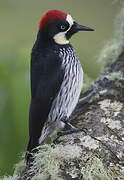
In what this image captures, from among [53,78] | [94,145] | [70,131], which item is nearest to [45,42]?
[53,78]

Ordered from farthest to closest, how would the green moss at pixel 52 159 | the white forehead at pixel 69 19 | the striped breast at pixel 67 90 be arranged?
the white forehead at pixel 69 19 → the striped breast at pixel 67 90 → the green moss at pixel 52 159

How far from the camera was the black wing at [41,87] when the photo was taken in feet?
8.47

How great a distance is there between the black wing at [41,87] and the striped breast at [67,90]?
0.04 m

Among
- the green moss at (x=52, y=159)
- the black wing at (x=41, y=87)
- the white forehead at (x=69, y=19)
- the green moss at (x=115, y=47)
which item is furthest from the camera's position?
the green moss at (x=115, y=47)

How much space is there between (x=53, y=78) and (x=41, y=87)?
2.9 inches

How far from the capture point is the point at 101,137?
7.63ft

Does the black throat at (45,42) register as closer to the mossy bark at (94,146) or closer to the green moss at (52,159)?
the mossy bark at (94,146)

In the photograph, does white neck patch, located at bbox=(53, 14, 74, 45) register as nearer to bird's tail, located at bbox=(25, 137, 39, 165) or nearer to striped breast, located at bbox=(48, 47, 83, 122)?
striped breast, located at bbox=(48, 47, 83, 122)

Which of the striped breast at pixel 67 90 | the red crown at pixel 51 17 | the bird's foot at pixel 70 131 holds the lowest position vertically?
the bird's foot at pixel 70 131

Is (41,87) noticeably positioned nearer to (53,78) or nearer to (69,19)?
(53,78)

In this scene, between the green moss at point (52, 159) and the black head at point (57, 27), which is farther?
the black head at point (57, 27)

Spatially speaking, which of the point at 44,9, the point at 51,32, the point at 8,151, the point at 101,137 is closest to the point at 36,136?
the point at 8,151

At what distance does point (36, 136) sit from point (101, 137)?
366 mm

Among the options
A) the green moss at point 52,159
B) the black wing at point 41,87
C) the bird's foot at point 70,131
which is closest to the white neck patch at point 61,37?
the black wing at point 41,87
